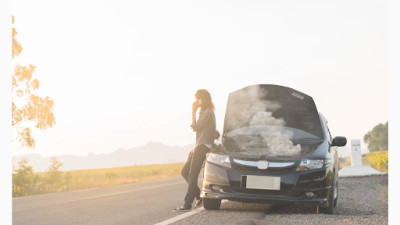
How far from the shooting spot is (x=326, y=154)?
718cm

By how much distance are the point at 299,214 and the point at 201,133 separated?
2083 mm

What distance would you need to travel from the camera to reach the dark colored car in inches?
275

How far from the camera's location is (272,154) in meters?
7.19

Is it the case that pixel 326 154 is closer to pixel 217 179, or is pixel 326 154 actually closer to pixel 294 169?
pixel 294 169

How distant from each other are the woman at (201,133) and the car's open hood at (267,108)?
0.87 ft

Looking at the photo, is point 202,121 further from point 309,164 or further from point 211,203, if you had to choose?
point 309,164

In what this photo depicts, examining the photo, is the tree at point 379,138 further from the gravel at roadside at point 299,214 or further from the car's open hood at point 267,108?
the car's open hood at point 267,108

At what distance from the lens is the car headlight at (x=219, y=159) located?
7211 millimetres

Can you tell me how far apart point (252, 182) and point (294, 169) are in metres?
0.64

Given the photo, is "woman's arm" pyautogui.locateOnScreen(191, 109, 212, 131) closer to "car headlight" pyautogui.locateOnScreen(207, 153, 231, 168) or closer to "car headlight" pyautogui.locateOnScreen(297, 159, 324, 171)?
"car headlight" pyautogui.locateOnScreen(207, 153, 231, 168)

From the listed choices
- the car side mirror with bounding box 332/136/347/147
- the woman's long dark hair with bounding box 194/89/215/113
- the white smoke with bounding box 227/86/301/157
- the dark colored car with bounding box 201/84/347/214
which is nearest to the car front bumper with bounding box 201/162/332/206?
the dark colored car with bounding box 201/84/347/214

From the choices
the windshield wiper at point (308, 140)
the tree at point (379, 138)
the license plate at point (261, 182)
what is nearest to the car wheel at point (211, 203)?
the license plate at point (261, 182)

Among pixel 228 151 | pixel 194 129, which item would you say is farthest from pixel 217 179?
pixel 194 129

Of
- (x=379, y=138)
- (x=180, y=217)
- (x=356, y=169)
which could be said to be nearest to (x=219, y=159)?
(x=180, y=217)
